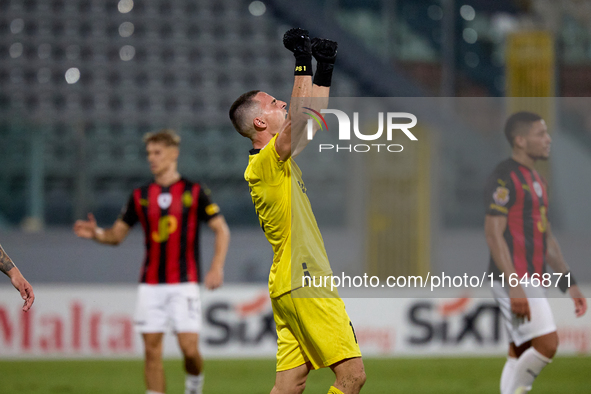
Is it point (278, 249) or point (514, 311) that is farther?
point (514, 311)

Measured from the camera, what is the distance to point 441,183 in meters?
9.98

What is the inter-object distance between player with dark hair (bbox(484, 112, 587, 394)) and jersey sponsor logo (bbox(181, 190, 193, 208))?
2138 mm

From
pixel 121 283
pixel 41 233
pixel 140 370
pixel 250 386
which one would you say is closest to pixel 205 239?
pixel 121 283

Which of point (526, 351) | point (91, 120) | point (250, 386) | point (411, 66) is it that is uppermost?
point (411, 66)

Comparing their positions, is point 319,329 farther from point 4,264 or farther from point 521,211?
point 521,211

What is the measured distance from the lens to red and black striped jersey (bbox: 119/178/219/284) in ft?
16.3

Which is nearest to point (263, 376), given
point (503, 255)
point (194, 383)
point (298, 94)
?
point (194, 383)

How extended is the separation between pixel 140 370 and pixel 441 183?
5159 millimetres

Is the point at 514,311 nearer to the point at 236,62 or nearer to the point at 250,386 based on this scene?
the point at 250,386

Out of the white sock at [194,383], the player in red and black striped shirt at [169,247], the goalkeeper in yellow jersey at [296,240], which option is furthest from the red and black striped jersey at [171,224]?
the goalkeeper in yellow jersey at [296,240]

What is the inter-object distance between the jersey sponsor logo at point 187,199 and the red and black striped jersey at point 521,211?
2.13 m

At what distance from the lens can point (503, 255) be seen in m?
4.03

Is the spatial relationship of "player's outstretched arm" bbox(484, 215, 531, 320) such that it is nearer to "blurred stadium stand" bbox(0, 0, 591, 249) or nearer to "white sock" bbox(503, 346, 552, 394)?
"white sock" bbox(503, 346, 552, 394)

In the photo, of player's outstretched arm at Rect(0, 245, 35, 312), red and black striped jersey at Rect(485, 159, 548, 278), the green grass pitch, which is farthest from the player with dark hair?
player's outstretched arm at Rect(0, 245, 35, 312)
